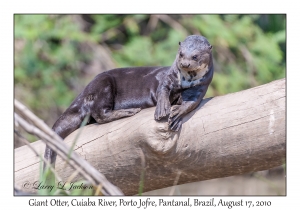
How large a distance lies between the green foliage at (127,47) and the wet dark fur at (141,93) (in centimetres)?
327

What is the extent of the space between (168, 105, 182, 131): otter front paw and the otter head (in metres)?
0.31

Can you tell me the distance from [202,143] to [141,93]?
75 cm

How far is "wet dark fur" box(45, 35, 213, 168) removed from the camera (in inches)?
107

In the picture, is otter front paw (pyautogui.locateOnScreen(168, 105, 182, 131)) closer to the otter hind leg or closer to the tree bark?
the tree bark

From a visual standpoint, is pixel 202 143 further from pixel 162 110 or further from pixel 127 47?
A: pixel 127 47

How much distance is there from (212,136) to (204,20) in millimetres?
4475

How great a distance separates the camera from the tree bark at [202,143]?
8.11 ft

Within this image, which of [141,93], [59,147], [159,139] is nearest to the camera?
[59,147]

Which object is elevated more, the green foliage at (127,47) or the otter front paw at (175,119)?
the green foliage at (127,47)

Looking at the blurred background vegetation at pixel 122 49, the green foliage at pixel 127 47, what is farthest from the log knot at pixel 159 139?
the green foliage at pixel 127 47

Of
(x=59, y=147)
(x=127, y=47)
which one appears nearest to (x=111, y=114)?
(x=59, y=147)

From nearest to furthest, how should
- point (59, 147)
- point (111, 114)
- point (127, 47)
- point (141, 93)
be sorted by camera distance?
point (59, 147)
point (111, 114)
point (141, 93)
point (127, 47)

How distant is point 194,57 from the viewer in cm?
275

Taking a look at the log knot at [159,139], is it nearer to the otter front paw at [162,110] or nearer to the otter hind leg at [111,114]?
the otter front paw at [162,110]
